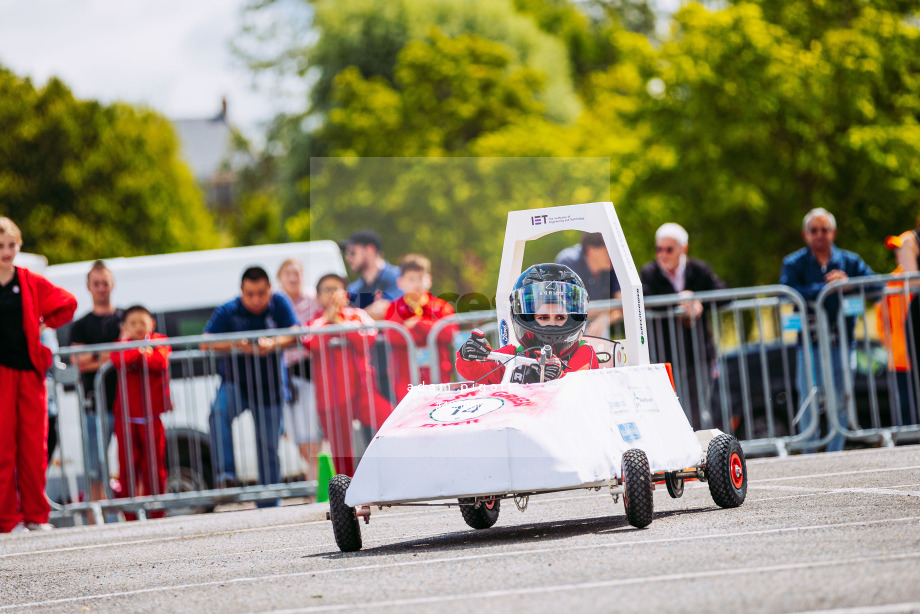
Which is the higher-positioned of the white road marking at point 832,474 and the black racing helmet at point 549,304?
the black racing helmet at point 549,304

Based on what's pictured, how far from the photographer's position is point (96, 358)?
1289 centimetres

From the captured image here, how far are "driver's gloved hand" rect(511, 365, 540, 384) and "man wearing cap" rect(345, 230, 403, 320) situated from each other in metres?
6.04

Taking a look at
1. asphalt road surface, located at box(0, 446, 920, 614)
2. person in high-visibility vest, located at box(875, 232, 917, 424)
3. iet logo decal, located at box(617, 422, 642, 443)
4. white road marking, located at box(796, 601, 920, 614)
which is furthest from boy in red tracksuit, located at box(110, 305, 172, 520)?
white road marking, located at box(796, 601, 920, 614)

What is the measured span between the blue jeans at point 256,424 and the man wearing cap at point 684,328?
3634mm

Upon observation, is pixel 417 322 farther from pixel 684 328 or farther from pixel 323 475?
pixel 684 328

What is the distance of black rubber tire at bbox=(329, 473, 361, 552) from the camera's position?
718 cm

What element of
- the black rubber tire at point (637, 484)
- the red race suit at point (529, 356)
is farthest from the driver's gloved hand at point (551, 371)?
the black rubber tire at point (637, 484)

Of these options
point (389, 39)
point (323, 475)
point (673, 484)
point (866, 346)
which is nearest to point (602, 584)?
point (673, 484)

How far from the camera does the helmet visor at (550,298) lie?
7758 millimetres

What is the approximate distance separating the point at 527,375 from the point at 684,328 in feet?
18.4

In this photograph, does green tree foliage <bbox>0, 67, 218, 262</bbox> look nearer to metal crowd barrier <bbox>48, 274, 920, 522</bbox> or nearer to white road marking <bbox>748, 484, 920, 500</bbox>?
metal crowd barrier <bbox>48, 274, 920, 522</bbox>

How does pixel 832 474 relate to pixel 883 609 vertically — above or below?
below

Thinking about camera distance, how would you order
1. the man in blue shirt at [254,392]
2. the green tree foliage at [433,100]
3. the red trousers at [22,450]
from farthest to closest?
1. the green tree foliage at [433,100]
2. the man in blue shirt at [254,392]
3. the red trousers at [22,450]

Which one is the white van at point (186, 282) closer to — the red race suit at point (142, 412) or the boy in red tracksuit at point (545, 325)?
the red race suit at point (142, 412)
